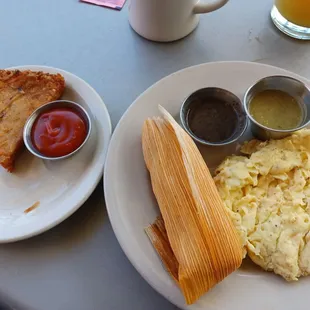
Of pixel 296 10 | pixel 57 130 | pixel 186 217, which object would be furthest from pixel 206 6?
pixel 186 217

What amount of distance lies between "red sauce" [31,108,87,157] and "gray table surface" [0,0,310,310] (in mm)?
140

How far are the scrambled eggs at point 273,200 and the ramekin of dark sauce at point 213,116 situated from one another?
0.07 meters

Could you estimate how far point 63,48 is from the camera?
56.1 inches

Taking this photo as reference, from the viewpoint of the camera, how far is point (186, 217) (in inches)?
35.6

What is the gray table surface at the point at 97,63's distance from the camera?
100 centimetres

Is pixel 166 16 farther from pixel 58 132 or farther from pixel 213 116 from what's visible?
pixel 58 132

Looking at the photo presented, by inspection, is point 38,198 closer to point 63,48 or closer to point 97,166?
point 97,166

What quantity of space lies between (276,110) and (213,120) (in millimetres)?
174

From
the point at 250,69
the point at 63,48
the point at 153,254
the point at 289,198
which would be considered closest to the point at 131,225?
the point at 153,254

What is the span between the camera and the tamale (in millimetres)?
854

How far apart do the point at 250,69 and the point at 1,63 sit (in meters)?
0.83

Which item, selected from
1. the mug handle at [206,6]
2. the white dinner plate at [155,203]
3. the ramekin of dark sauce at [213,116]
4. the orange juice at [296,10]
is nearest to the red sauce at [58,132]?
the white dinner plate at [155,203]

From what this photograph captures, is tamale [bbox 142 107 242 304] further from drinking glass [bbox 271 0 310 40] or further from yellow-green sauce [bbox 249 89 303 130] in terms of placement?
drinking glass [bbox 271 0 310 40]

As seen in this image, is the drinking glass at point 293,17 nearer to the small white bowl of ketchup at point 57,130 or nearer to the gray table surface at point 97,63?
the gray table surface at point 97,63
